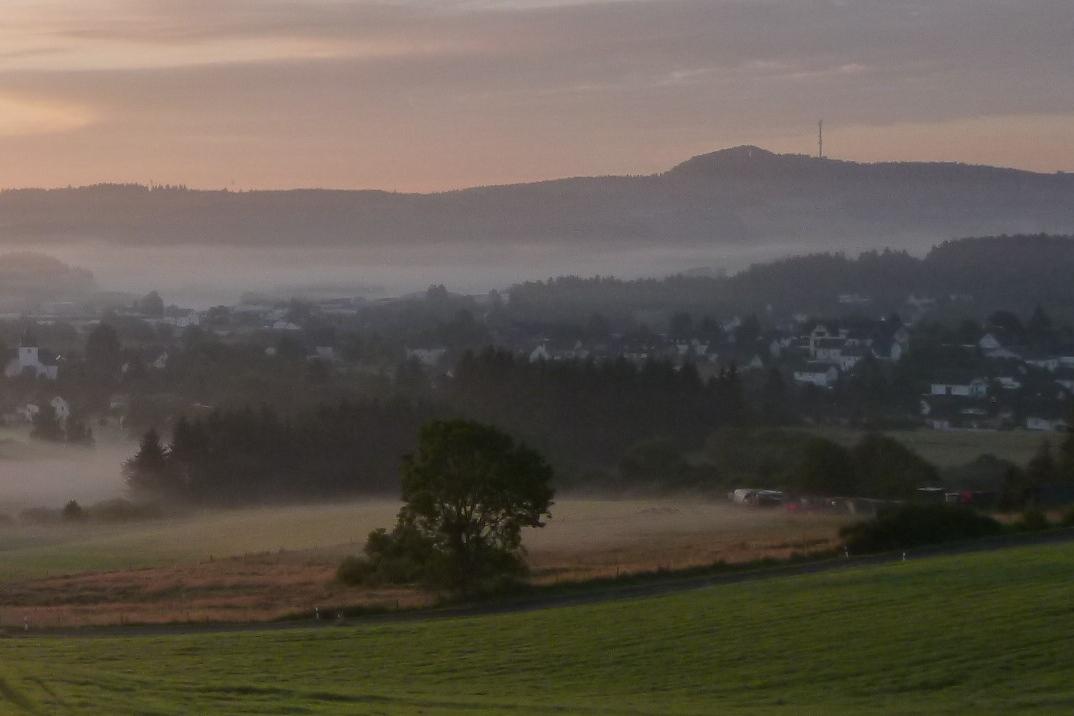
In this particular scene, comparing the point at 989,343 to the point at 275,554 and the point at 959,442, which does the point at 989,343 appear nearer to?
the point at 959,442

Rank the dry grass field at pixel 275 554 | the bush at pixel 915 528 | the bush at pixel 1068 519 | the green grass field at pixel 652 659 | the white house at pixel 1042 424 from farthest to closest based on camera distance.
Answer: the white house at pixel 1042 424, the bush at pixel 1068 519, the bush at pixel 915 528, the dry grass field at pixel 275 554, the green grass field at pixel 652 659

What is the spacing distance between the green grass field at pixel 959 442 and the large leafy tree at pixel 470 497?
37.6 metres

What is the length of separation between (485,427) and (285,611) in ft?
22.6

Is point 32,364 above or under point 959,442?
above

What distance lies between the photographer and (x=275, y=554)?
5134 cm

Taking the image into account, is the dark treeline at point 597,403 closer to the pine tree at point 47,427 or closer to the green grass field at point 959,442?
the green grass field at point 959,442

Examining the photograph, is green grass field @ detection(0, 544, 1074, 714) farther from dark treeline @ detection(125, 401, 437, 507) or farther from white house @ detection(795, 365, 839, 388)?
white house @ detection(795, 365, 839, 388)

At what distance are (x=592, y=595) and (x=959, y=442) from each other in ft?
168

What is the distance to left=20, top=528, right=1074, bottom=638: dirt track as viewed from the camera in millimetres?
34219

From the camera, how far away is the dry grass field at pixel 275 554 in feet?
127

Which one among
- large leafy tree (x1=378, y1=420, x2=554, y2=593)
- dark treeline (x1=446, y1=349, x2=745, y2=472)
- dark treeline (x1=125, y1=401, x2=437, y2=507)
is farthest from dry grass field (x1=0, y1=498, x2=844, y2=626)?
dark treeline (x1=446, y1=349, x2=745, y2=472)

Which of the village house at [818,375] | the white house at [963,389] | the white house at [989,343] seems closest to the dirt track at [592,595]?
the white house at [963,389]

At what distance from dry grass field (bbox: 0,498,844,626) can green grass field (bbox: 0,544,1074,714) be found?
5895 millimetres

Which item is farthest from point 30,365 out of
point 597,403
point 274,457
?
point 597,403
